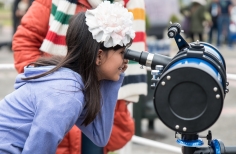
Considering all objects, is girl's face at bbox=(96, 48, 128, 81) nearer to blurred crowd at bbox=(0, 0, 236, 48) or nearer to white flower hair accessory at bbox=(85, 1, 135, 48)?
white flower hair accessory at bbox=(85, 1, 135, 48)

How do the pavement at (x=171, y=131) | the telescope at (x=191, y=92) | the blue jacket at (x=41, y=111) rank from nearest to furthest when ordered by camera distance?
the telescope at (x=191, y=92) < the blue jacket at (x=41, y=111) < the pavement at (x=171, y=131)

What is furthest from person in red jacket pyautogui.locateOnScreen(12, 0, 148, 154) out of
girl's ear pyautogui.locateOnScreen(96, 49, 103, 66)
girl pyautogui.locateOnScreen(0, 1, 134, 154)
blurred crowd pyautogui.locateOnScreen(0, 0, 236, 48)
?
blurred crowd pyautogui.locateOnScreen(0, 0, 236, 48)

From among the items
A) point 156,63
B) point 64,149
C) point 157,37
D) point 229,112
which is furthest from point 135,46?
point 157,37

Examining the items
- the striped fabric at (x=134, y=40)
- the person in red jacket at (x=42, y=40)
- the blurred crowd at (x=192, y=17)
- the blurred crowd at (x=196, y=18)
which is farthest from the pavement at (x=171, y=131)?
the blurred crowd at (x=196, y=18)

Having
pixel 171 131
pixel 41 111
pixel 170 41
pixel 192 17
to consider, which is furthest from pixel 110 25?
pixel 192 17

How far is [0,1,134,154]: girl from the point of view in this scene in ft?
6.91

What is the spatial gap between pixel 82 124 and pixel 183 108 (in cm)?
77

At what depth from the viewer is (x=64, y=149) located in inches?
115

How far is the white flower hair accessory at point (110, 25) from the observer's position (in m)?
2.21

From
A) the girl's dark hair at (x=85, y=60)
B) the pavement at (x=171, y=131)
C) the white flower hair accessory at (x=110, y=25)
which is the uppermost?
the white flower hair accessory at (x=110, y=25)

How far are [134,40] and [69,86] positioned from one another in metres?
0.95

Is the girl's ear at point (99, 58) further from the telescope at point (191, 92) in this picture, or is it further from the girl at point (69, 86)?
the telescope at point (191, 92)

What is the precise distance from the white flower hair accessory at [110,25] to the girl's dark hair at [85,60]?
0.16 feet

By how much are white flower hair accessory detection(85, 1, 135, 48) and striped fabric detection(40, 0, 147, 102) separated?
2.21 ft
